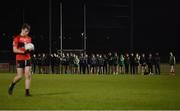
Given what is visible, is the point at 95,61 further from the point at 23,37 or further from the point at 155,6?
the point at 155,6

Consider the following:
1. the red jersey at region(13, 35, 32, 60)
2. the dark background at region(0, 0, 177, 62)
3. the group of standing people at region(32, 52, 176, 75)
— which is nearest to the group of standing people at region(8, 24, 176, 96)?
the group of standing people at region(32, 52, 176, 75)

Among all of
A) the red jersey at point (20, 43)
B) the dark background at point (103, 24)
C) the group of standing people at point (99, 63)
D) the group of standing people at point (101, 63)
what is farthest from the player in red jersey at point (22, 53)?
the dark background at point (103, 24)

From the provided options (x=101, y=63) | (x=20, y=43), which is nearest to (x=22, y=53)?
(x=20, y=43)

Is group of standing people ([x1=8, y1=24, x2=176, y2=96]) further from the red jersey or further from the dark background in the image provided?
the dark background

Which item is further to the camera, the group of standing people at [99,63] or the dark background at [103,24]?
the dark background at [103,24]

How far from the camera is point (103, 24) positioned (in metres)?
79.8

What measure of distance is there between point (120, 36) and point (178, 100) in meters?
62.5

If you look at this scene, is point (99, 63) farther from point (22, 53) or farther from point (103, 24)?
point (103, 24)

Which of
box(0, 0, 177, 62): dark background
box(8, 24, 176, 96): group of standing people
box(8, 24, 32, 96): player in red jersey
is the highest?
box(0, 0, 177, 62): dark background

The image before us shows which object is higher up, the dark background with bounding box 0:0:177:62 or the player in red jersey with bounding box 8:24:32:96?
the dark background with bounding box 0:0:177:62

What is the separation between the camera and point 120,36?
78.3 m

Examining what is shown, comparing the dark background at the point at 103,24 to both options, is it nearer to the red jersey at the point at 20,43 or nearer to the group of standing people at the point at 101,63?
the group of standing people at the point at 101,63

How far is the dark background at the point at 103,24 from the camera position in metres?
73.6

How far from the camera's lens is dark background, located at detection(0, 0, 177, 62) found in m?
73.6
